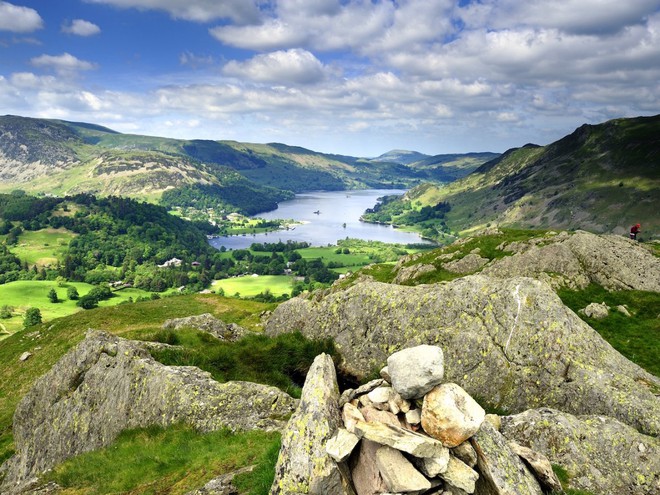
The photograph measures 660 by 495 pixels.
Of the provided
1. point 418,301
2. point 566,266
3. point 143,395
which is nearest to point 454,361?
point 418,301

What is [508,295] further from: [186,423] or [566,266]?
[566,266]

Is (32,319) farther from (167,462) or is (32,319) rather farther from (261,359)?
(167,462)

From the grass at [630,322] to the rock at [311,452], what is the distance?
31687mm

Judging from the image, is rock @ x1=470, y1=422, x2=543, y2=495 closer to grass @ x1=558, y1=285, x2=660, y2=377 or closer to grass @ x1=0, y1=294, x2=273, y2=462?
grass @ x1=558, y1=285, x2=660, y2=377

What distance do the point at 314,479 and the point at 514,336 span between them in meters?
17.2

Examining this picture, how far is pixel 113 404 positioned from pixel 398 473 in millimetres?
22246

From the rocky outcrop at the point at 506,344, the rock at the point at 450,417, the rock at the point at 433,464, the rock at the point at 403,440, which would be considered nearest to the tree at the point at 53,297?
the rocky outcrop at the point at 506,344

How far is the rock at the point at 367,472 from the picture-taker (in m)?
12.4

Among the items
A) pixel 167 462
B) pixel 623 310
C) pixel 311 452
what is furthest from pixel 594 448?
pixel 623 310

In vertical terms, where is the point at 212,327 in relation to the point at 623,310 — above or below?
below

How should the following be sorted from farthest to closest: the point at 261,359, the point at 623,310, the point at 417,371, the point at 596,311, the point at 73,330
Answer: the point at 73,330
the point at 623,310
the point at 596,311
the point at 261,359
the point at 417,371

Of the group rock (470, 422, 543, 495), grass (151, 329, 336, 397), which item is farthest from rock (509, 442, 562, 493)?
grass (151, 329, 336, 397)

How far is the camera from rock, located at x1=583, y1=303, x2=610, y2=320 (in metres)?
41.9

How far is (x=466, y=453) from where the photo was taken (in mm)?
13039
